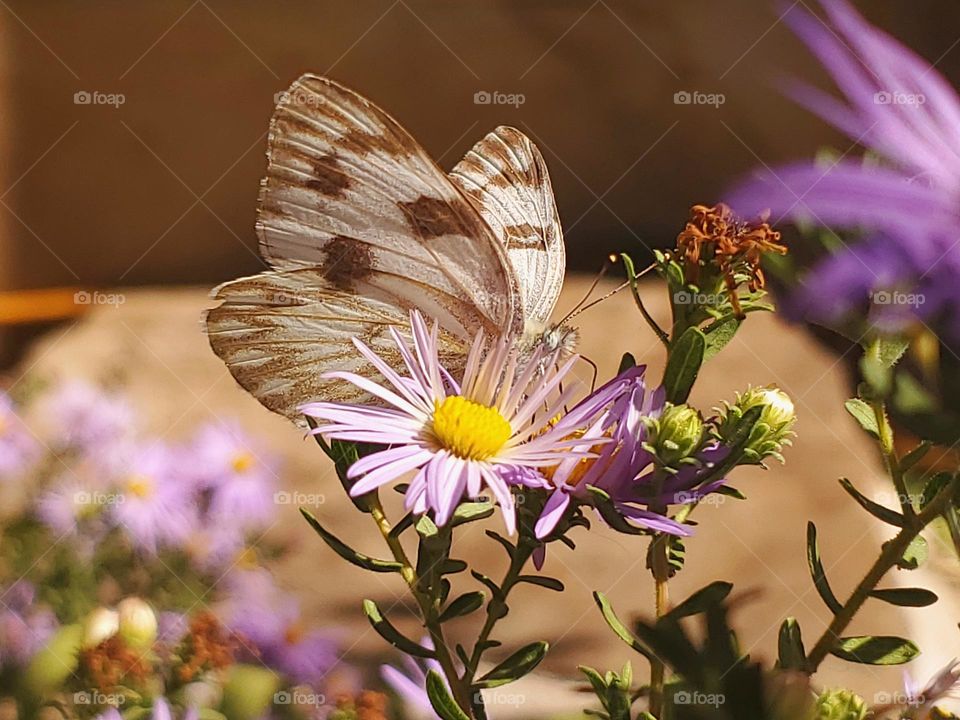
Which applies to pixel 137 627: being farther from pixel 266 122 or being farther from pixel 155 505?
pixel 266 122

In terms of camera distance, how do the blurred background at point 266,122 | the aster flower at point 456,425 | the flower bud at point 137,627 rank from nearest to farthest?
the aster flower at point 456,425, the flower bud at point 137,627, the blurred background at point 266,122

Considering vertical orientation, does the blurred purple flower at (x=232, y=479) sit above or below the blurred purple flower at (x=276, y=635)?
above

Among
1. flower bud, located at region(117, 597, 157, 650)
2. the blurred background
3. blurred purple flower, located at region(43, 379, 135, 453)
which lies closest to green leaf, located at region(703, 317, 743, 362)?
flower bud, located at region(117, 597, 157, 650)

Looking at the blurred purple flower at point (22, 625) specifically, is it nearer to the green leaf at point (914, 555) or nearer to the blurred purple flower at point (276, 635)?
the blurred purple flower at point (276, 635)

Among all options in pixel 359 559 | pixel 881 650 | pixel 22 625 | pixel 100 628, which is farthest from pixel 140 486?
pixel 881 650

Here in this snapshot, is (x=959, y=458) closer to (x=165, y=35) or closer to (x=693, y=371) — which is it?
(x=693, y=371)

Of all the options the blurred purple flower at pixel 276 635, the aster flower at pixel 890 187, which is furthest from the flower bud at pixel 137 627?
the aster flower at pixel 890 187

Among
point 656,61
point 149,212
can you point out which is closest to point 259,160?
point 149,212
